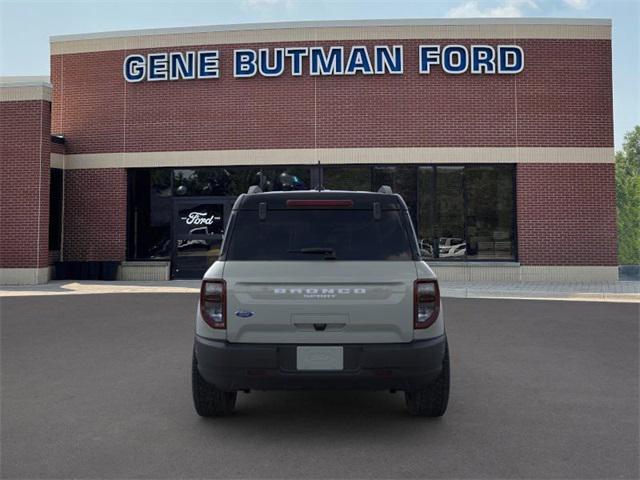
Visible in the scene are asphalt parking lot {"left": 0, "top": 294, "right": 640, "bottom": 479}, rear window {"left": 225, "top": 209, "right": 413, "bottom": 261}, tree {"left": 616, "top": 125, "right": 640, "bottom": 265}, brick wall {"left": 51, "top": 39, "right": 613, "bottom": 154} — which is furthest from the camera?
tree {"left": 616, "top": 125, "right": 640, "bottom": 265}

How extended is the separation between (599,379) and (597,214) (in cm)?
1279

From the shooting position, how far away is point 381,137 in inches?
699

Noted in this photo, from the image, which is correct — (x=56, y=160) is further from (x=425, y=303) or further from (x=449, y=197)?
(x=425, y=303)

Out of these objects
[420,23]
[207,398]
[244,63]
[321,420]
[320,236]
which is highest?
[420,23]

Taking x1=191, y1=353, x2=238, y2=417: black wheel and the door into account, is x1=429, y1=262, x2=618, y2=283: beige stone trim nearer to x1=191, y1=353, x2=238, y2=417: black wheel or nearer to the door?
the door

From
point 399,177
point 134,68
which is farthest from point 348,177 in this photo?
point 134,68

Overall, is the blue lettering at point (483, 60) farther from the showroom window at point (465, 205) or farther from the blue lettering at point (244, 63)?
the blue lettering at point (244, 63)

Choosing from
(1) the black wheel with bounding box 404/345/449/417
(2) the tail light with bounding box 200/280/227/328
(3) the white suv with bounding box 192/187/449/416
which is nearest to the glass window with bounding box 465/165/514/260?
(1) the black wheel with bounding box 404/345/449/417

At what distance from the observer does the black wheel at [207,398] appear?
15.2 ft

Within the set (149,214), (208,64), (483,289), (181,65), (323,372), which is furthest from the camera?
(149,214)

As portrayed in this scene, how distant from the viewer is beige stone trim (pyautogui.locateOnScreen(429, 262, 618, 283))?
1727 centimetres

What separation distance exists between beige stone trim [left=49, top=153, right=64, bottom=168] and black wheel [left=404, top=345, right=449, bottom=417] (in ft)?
56.1

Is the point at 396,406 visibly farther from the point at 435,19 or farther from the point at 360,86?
the point at 435,19

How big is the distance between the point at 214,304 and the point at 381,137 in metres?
14.3
